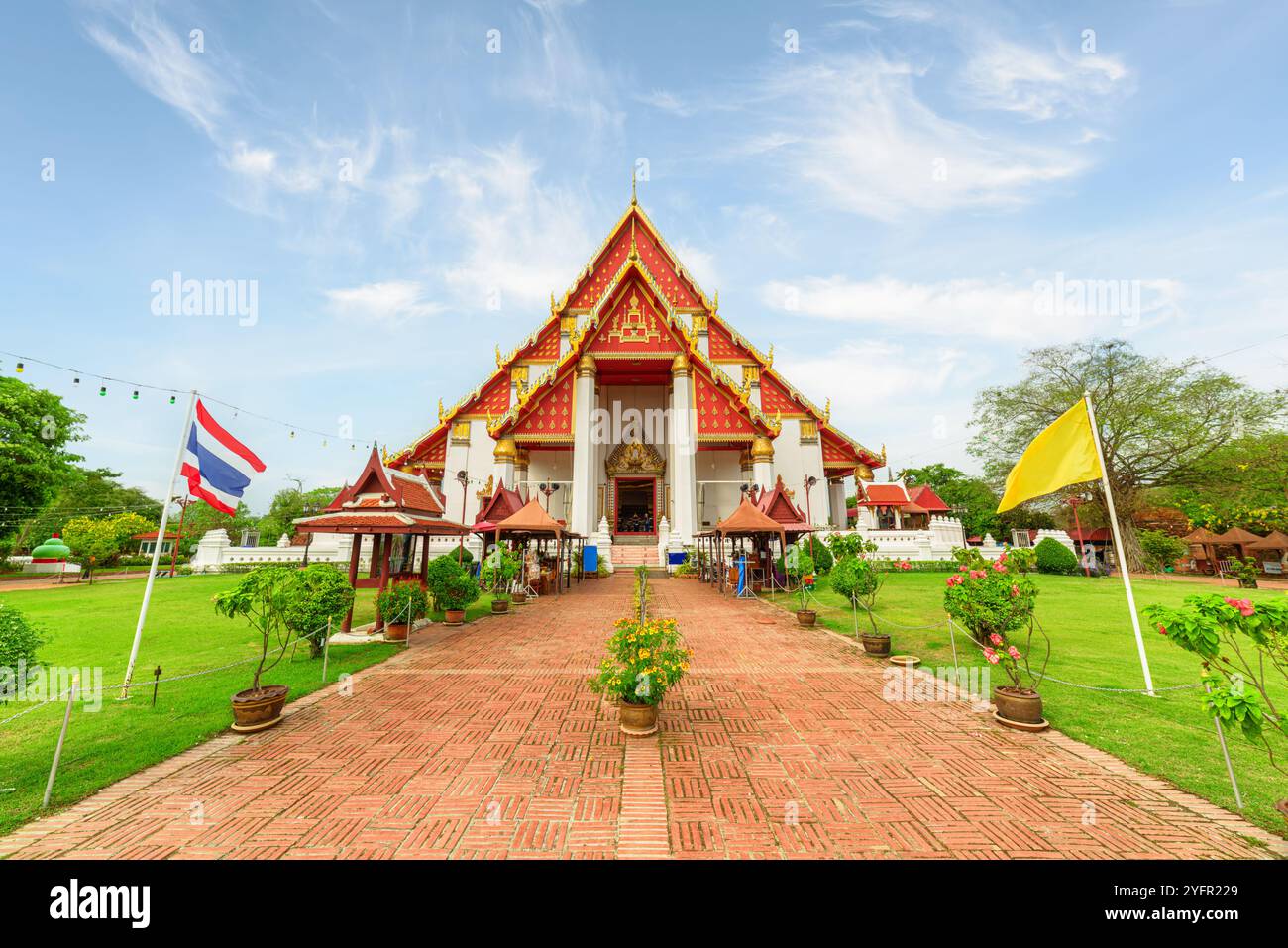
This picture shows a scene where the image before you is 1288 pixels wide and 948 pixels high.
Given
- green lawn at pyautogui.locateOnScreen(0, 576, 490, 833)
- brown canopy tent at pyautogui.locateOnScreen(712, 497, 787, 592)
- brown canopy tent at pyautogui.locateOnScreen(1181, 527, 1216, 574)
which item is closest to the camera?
green lawn at pyautogui.locateOnScreen(0, 576, 490, 833)

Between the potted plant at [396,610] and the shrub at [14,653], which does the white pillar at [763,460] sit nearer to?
the potted plant at [396,610]

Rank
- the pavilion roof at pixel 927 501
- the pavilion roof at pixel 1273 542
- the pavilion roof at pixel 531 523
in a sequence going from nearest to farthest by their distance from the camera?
the pavilion roof at pixel 531 523
the pavilion roof at pixel 1273 542
the pavilion roof at pixel 927 501

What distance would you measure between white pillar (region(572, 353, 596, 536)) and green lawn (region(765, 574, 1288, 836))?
1122 centimetres

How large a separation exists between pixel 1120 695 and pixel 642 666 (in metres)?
6.30

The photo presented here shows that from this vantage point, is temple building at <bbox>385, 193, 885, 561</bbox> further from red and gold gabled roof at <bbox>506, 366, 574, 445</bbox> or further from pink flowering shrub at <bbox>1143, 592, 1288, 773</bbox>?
pink flowering shrub at <bbox>1143, 592, 1288, 773</bbox>

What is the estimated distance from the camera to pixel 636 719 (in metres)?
5.05

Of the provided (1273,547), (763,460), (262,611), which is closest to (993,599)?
(262,611)

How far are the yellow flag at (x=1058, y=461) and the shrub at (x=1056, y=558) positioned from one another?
62.8 feet

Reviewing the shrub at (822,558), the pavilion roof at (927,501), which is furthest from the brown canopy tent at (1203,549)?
the shrub at (822,558)

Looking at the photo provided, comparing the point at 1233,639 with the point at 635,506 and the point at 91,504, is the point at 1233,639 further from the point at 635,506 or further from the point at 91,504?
the point at 91,504

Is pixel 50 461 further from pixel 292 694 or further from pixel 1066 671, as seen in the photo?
pixel 1066 671

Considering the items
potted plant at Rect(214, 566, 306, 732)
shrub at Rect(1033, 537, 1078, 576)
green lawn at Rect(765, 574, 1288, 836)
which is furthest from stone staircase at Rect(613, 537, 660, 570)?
shrub at Rect(1033, 537, 1078, 576)

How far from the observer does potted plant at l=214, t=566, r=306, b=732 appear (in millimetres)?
5219

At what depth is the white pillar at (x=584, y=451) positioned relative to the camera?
76.9 ft
